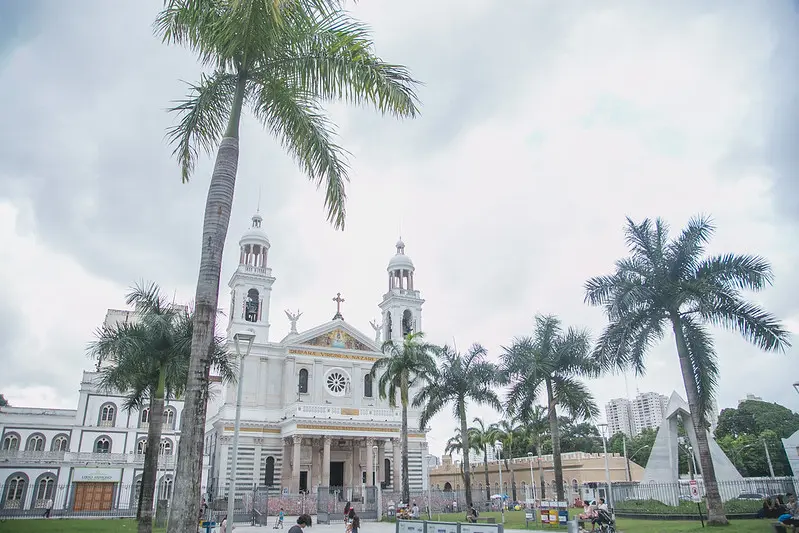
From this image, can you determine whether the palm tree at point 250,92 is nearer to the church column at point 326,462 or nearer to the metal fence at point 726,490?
the metal fence at point 726,490

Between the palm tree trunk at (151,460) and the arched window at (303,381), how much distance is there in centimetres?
2323

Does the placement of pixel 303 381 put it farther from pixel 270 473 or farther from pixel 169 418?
pixel 169 418

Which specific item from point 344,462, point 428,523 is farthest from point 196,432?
point 344,462

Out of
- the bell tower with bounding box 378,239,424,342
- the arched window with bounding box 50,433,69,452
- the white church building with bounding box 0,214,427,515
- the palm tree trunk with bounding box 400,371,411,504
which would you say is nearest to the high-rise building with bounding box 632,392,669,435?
the bell tower with bounding box 378,239,424,342

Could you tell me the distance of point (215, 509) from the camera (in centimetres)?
3403

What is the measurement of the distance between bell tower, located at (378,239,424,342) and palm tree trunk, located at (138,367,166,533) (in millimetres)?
29597

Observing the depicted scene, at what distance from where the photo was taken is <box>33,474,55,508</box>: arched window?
1620 inches

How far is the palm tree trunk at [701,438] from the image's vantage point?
18.1m

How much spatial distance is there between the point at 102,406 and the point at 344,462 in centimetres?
1961

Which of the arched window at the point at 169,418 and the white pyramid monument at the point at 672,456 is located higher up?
the arched window at the point at 169,418

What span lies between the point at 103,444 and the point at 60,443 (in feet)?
9.58

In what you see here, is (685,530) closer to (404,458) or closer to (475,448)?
(404,458)

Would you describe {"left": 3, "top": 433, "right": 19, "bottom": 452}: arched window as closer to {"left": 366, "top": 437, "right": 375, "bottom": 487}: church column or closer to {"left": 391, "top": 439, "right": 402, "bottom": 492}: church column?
Answer: {"left": 366, "top": 437, "right": 375, "bottom": 487}: church column

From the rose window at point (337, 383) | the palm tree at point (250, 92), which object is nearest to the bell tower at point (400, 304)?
the rose window at point (337, 383)
